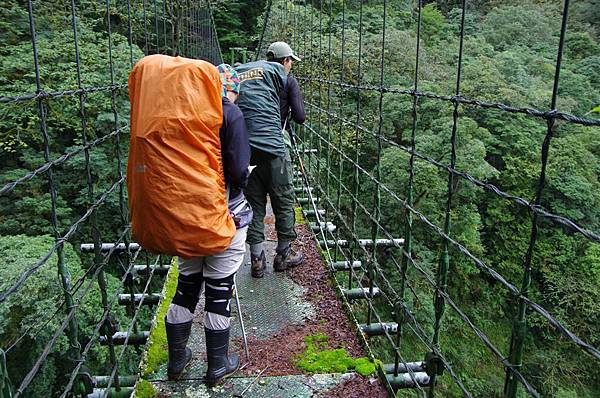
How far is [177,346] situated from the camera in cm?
163

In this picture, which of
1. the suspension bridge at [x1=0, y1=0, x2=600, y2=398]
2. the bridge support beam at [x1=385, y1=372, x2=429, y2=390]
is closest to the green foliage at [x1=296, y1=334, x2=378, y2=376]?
the suspension bridge at [x1=0, y1=0, x2=600, y2=398]

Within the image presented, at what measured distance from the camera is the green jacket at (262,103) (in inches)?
87.2

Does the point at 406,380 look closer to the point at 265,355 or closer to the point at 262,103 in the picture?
the point at 265,355

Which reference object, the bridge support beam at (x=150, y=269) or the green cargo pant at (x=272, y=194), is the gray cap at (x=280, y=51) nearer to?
the green cargo pant at (x=272, y=194)

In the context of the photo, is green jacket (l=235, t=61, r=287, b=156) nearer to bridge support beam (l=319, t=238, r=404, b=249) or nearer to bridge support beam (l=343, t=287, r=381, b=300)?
bridge support beam (l=319, t=238, r=404, b=249)

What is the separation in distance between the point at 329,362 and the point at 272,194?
892mm

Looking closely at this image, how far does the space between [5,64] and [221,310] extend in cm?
457

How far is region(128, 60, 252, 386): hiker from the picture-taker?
126cm

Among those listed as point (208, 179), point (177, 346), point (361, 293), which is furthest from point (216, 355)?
point (361, 293)

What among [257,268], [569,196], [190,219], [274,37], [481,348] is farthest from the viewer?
[274,37]

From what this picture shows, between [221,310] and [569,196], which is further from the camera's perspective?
[569,196]

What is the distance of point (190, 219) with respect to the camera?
133 cm

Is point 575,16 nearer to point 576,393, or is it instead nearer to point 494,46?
point 494,46

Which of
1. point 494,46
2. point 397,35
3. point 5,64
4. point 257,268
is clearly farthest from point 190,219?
point 397,35
